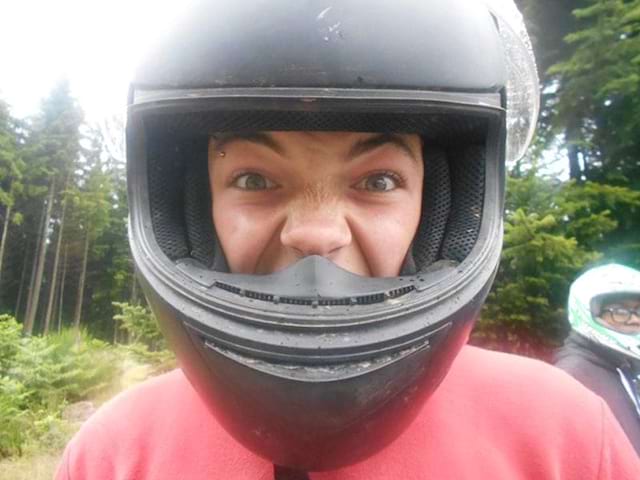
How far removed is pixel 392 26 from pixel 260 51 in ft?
0.75

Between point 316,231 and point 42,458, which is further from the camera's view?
point 42,458

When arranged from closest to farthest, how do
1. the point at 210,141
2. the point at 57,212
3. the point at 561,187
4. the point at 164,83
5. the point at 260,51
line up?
the point at 260,51, the point at 164,83, the point at 210,141, the point at 561,187, the point at 57,212

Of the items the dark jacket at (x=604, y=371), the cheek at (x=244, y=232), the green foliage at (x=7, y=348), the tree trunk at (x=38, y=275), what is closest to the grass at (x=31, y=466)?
the green foliage at (x=7, y=348)

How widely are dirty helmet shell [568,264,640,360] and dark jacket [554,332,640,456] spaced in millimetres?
53

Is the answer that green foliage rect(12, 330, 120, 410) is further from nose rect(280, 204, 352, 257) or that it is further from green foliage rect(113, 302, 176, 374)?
nose rect(280, 204, 352, 257)

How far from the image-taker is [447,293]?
1048 mm

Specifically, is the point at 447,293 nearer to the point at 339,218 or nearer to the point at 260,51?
the point at 339,218

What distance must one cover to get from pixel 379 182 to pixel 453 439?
0.49m

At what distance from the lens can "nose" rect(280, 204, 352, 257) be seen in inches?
41.6

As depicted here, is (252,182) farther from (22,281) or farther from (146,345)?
(22,281)

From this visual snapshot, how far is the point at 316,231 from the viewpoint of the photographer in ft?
3.48

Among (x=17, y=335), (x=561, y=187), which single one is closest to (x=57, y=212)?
(x=17, y=335)

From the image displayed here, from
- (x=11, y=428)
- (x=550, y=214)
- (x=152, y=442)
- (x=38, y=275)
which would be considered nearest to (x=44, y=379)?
(x=11, y=428)

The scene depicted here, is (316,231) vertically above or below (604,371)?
above
